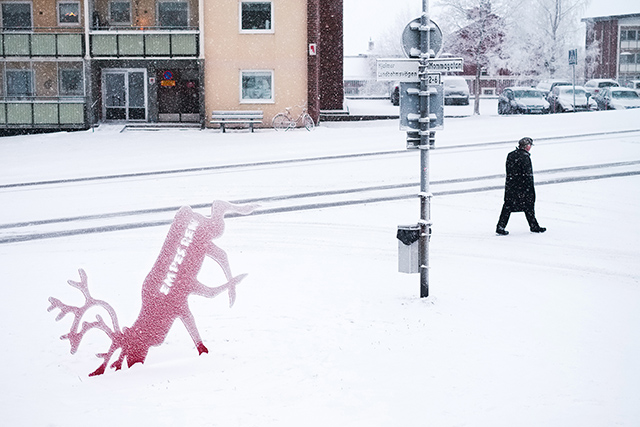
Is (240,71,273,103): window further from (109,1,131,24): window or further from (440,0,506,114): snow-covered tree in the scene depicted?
(440,0,506,114): snow-covered tree

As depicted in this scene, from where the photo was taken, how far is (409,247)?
8336 millimetres

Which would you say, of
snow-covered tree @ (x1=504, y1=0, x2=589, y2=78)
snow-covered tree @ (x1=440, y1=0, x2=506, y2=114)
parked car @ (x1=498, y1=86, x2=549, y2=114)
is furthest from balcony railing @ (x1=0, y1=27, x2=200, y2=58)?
snow-covered tree @ (x1=504, y1=0, x2=589, y2=78)

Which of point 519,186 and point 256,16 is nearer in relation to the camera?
point 519,186

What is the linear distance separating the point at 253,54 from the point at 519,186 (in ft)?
63.5

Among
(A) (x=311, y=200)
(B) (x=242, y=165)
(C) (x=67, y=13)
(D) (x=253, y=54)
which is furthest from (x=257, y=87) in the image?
(A) (x=311, y=200)

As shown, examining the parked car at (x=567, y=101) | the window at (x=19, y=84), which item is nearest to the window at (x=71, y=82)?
the window at (x=19, y=84)

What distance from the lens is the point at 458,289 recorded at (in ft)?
Answer: 28.7

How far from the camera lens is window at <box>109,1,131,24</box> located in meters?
31.1

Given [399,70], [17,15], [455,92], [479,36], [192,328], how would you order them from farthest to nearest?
[455,92], [479,36], [17,15], [399,70], [192,328]

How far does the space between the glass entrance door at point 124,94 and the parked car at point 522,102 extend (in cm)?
1648

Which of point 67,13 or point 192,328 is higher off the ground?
point 67,13

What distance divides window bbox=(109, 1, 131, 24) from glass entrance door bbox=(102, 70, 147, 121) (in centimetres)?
200

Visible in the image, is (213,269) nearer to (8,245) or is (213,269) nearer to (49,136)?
(8,245)

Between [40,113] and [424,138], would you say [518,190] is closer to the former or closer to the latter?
[424,138]
